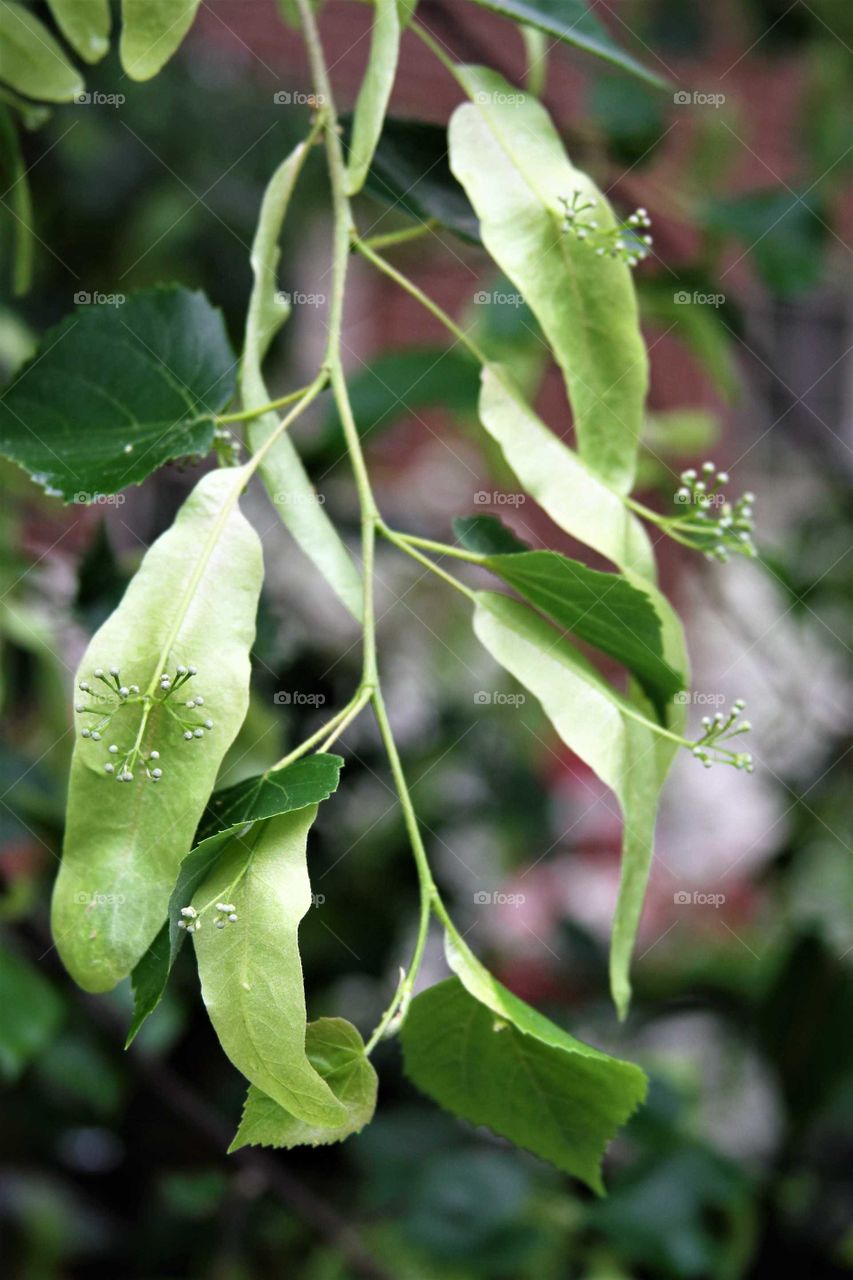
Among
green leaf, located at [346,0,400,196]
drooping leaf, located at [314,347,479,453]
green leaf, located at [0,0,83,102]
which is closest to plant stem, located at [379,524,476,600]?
green leaf, located at [346,0,400,196]

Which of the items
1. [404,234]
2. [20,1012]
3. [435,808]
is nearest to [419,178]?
[404,234]

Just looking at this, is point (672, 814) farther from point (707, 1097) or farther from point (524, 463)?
point (524, 463)

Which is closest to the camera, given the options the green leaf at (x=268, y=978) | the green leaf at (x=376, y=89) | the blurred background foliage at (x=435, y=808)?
the green leaf at (x=268, y=978)

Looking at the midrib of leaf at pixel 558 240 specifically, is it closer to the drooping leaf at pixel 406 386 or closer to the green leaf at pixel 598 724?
the green leaf at pixel 598 724

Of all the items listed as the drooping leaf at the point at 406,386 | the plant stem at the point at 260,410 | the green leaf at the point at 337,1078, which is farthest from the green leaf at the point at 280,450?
the drooping leaf at the point at 406,386

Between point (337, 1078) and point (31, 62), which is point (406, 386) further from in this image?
point (337, 1078)

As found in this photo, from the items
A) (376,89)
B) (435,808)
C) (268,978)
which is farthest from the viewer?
(435,808)
